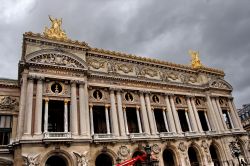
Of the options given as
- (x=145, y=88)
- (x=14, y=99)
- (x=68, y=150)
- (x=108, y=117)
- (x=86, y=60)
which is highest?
(x=86, y=60)

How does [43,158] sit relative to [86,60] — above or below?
below

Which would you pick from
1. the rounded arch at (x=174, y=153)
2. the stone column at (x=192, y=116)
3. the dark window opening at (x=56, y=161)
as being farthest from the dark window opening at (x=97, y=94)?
the stone column at (x=192, y=116)

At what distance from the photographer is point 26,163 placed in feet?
66.9

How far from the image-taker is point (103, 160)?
26781mm

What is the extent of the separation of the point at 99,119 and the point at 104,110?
4.74 feet

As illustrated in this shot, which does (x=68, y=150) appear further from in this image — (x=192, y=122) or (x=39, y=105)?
(x=192, y=122)

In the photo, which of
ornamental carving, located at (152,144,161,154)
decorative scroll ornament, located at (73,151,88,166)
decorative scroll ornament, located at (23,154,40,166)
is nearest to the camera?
decorative scroll ornament, located at (23,154,40,166)

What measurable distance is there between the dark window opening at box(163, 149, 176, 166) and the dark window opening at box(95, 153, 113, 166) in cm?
900

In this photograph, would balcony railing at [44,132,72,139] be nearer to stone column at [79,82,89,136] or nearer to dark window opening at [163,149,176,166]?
stone column at [79,82,89,136]

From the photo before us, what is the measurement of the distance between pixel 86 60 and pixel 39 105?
371 inches

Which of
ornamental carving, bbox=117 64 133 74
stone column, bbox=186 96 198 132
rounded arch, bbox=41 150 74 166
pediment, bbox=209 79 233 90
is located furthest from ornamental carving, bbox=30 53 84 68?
pediment, bbox=209 79 233 90

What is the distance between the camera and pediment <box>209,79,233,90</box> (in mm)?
40938

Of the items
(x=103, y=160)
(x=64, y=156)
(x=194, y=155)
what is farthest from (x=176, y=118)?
(x=64, y=156)

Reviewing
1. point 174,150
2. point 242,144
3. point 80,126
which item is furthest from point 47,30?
point 242,144
